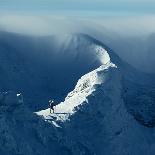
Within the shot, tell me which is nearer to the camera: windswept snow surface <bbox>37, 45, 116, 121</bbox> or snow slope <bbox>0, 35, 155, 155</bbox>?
snow slope <bbox>0, 35, 155, 155</bbox>

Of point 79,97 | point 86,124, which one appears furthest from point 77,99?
point 86,124

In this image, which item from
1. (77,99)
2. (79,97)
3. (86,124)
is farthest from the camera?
(79,97)

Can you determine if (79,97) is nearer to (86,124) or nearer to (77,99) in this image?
(77,99)

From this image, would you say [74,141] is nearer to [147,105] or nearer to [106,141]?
[106,141]

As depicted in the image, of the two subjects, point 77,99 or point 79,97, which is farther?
point 79,97

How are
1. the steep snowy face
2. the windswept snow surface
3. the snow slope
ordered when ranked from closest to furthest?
1. the snow slope
2. the windswept snow surface
3. the steep snowy face

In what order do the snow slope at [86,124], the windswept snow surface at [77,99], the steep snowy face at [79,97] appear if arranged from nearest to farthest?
the snow slope at [86,124] → the windswept snow surface at [77,99] → the steep snowy face at [79,97]

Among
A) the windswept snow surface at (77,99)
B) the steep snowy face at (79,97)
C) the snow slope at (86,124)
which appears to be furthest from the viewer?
the steep snowy face at (79,97)

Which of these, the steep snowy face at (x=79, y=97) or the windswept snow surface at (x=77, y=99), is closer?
the windswept snow surface at (x=77, y=99)

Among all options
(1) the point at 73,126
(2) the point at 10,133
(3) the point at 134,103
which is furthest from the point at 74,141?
(3) the point at 134,103

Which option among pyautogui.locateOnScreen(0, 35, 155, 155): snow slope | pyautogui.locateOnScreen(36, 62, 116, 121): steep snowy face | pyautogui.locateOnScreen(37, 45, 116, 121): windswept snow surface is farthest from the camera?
pyautogui.locateOnScreen(36, 62, 116, 121): steep snowy face

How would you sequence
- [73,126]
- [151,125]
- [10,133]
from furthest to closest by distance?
1. [151,125]
2. [73,126]
3. [10,133]
